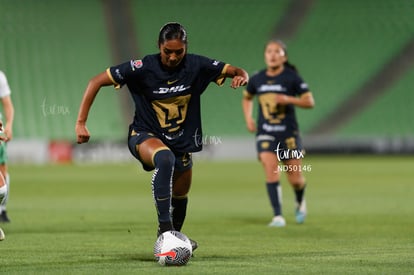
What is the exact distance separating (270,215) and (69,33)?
2021 centimetres

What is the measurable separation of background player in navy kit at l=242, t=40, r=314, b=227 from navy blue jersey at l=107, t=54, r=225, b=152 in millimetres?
3932

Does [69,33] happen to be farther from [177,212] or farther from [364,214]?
[177,212]

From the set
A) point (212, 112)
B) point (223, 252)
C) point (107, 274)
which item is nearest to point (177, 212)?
point (223, 252)

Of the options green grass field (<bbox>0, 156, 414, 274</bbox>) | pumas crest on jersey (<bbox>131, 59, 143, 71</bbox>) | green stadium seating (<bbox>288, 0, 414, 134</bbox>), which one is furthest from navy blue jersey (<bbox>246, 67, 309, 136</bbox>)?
green stadium seating (<bbox>288, 0, 414, 134</bbox>)

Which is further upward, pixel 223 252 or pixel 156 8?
pixel 156 8

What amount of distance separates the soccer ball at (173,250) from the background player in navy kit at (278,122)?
15.2 feet

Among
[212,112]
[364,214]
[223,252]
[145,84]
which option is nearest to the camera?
[145,84]

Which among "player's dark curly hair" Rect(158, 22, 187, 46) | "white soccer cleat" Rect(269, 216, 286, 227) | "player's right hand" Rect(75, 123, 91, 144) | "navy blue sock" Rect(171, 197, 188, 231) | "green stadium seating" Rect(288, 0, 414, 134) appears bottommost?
"white soccer cleat" Rect(269, 216, 286, 227)

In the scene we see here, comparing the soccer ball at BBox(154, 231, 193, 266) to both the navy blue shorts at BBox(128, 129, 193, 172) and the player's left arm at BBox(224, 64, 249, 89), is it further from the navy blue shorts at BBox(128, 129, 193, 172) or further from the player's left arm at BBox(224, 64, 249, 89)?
the player's left arm at BBox(224, 64, 249, 89)

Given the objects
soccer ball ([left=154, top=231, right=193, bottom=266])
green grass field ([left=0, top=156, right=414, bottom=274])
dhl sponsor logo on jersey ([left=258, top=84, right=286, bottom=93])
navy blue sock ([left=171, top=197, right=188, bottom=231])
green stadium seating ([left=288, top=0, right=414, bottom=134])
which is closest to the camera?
soccer ball ([left=154, top=231, right=193, bottom=266])

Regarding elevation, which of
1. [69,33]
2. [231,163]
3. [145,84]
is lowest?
[231,163]

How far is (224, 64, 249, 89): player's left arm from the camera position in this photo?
7.35m

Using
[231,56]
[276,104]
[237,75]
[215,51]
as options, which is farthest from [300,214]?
[215,51]

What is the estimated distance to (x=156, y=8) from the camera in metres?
32.7
